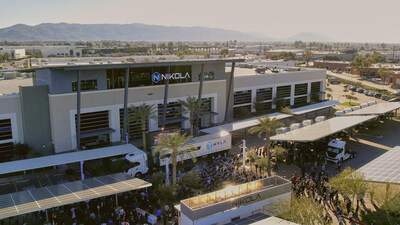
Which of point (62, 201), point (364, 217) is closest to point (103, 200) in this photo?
point (62, 201)

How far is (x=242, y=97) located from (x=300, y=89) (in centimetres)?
1262

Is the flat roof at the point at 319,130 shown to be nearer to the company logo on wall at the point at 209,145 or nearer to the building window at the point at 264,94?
the company logo on wall at the point at 209,145

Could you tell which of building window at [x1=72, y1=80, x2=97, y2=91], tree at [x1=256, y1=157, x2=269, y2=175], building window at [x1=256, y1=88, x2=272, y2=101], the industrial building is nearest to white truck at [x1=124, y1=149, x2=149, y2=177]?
the industrial building

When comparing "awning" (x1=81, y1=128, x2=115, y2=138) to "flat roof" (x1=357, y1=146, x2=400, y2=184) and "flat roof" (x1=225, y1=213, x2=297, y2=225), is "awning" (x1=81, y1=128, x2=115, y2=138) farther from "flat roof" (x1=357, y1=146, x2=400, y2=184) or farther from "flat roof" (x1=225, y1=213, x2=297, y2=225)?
"flat roof" (x1=357, y1=146, x2=400, y2=184)

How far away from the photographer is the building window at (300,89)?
55819 mm

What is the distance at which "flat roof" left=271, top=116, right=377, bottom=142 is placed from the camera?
95.5ft

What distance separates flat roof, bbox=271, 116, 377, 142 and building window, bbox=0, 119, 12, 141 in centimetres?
2210

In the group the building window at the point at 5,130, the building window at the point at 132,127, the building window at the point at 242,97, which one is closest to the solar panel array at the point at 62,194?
the building window at the point at 5,130

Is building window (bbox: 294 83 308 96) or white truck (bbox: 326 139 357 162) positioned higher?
building window (bbox: 294 83 308 96)

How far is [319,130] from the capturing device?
105ft

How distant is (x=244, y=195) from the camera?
18.2 m

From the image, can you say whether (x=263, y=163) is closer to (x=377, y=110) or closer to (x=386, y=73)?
(x=377, y=110)

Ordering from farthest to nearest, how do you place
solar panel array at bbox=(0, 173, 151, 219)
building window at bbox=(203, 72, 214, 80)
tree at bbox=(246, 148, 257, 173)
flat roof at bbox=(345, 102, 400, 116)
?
building window at bbox=(203, 72, 214, 80)
flat roof at bbox=(345, 102, 400, 116)
tree at bbox=(246, 148, 257, 173)
solar panel array at bbox=(0, 173, 151, 219)

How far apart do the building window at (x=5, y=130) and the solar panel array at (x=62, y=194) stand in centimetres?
1198
